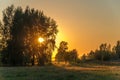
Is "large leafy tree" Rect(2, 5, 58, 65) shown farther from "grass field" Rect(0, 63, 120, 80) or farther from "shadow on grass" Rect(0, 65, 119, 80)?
"shadow on grass" Rect(0, 65, 119, 80)

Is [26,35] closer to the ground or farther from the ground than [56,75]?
farther from the ground

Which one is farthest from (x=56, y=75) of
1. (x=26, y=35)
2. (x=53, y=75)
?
(x=26, y=35)

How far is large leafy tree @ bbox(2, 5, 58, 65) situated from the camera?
279ft

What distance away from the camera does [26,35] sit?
85375 millimetres

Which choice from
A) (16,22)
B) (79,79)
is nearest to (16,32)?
(16,22)

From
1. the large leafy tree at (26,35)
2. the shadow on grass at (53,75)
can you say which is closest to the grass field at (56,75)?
the shadow on grass at (53,75)

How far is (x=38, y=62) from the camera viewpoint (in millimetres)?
85562

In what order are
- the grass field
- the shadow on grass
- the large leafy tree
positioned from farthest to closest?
the large leafy tree, the grass field, the shadow on grass

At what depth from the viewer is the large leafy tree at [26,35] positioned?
3346 inches

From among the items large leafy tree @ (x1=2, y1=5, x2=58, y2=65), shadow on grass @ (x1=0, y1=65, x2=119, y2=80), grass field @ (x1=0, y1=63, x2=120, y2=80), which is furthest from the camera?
large leafy tree @ (x1=2, y1=5, x2=58, y2=65)

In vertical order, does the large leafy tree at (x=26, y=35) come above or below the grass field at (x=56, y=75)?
above

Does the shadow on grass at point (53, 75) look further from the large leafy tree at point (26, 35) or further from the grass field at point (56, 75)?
the large leafy tree at point (26, 35)

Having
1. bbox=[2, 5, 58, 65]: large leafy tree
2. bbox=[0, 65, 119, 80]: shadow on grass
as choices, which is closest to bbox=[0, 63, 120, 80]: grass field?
bbox=[0, 65, 119, 80]: shadow on grass

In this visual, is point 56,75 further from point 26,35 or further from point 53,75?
point 26,35
